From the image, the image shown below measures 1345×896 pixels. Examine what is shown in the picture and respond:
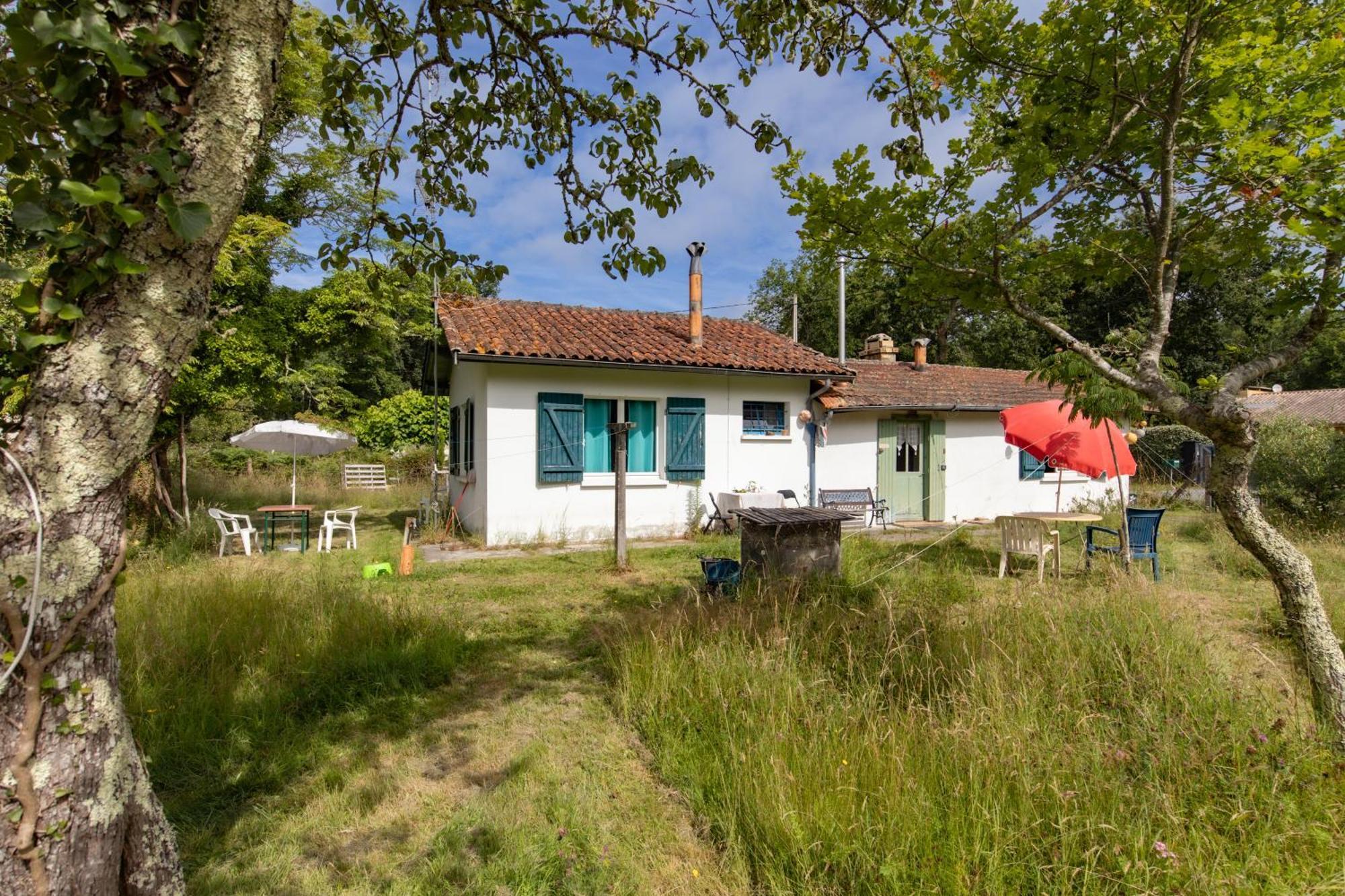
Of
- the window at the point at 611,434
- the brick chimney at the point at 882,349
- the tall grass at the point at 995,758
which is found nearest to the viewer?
the tall grass at the point at 995,758

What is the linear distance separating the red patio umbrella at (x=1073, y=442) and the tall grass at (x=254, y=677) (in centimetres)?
682

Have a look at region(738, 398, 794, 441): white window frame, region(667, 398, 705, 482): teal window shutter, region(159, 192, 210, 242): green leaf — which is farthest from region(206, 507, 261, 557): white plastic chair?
region(159, 192, 210, 242): green leaf

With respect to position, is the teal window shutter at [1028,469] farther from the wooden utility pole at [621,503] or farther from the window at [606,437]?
the wooden utility pole at [621,503]

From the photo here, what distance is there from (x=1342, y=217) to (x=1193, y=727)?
2.29 m

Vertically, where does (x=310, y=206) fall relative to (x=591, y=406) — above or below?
above

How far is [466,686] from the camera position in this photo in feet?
14.1

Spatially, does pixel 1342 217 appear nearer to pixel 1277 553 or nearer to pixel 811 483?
pixel 1277 553

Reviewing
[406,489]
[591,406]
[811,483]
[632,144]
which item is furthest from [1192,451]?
[406,489]

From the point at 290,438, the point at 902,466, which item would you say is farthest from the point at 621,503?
A: the point at 902,466

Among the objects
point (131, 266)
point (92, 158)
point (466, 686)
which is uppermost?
point (92, 158)

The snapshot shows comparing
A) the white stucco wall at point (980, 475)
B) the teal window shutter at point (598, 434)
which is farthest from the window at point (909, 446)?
the teal window shutter at point (598, 434)

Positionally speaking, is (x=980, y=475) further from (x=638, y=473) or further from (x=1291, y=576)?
(x=1291, y=576)

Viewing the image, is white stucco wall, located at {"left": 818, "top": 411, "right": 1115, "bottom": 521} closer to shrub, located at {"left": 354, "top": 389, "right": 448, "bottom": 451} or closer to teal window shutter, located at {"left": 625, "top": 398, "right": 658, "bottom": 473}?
teal window shutter, located at {"left": 625, "top": 398, "right": 658, "bottom": 473}

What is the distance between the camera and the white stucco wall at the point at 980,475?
43.0 ft
